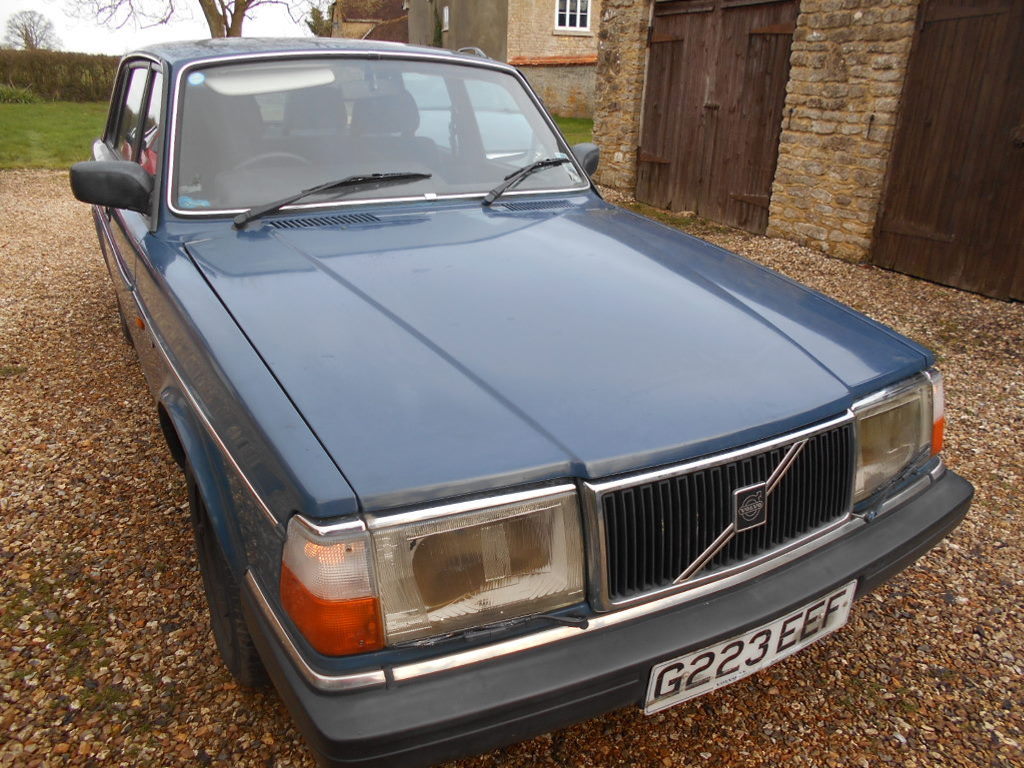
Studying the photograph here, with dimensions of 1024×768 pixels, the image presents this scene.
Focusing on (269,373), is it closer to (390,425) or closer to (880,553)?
(390,425)

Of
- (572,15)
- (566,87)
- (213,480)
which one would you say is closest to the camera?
(213,480)

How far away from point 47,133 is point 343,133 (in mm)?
16275

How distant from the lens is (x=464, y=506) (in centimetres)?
137

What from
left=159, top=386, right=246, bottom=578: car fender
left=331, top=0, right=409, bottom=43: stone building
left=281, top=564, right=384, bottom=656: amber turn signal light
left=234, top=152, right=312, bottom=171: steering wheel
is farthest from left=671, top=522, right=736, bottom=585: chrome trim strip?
left=331, top=0, right=409, bottom=43: stone building

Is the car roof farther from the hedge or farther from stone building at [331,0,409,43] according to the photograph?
stone building at [331,0,409,43]

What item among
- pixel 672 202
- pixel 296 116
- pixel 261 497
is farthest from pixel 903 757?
pixel 672 202

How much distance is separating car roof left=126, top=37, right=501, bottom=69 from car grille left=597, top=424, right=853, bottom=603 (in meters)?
2.29

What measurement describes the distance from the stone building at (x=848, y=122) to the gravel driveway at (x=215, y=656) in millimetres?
2597

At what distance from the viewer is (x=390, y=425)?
4.85 ft

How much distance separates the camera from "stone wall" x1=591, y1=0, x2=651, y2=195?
927cm

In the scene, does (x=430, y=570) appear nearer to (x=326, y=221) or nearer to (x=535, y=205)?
(x=326, y=221)

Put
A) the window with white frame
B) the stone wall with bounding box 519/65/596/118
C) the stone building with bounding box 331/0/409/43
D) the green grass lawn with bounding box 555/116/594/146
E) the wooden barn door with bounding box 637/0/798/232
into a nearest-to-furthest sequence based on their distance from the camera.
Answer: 1. the wooden barn door with bounding box 637/0/798/232
2. the green grass lawn with bounding box 555/116/594/146
3. the stone wall with bounding box 519/65/596/118
4. the window with white frame
5. the stone building with bounding box 331/0/409/43

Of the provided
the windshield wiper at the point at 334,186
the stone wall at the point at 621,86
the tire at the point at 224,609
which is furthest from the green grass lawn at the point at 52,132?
the tire at the point at 224,609

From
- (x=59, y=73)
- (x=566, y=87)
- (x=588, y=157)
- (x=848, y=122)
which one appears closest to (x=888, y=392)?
(x=588, y=157)
